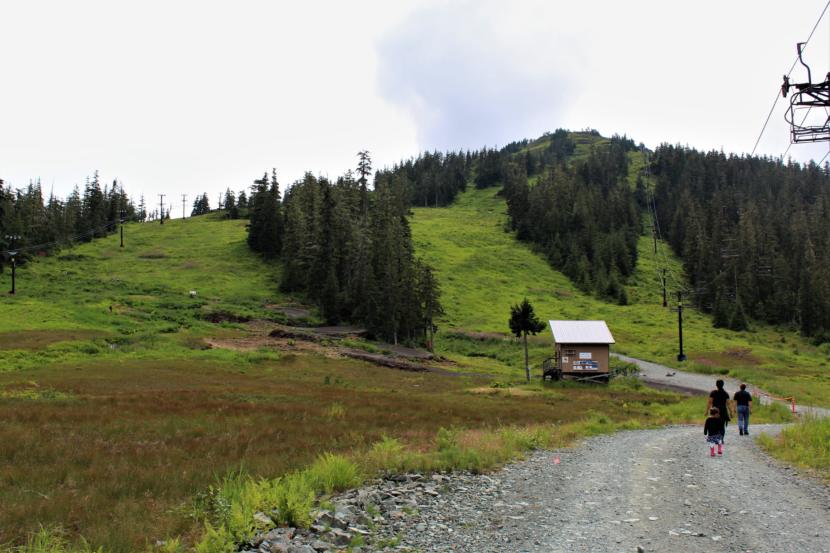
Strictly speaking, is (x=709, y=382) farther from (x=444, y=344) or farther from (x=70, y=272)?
(x=70, y=272)

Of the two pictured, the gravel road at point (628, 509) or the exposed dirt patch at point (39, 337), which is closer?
the gravel road at point (628, 509)

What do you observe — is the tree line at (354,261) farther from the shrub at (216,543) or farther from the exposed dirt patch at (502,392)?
the shrub at (216,543)

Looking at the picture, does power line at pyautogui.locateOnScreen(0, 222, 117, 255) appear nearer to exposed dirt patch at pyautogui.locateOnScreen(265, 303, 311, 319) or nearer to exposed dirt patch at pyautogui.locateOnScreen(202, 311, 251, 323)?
exposed dirt patch at pyautogui.locateOnScreen(202, 311, 251, 323)

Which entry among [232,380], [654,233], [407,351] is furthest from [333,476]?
[654,233]

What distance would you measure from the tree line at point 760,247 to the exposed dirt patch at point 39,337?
98.4m

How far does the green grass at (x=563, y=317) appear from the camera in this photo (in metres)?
Result: 65.6

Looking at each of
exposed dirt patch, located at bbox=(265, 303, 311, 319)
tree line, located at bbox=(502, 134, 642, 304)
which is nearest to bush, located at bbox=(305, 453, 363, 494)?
exposed dirt patch, located at bbox=(265, 303, 311, 319)

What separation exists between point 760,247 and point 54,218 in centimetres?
16248

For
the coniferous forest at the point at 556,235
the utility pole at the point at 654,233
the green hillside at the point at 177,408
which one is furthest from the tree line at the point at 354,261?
the utility pole at the point at 654,233

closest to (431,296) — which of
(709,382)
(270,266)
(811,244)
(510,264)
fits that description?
(709,382)

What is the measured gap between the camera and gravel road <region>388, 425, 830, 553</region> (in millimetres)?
8477

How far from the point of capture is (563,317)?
9781cm

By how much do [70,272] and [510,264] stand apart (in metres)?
92.0

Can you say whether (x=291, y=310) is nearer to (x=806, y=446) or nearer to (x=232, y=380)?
(x=232, y=380)
